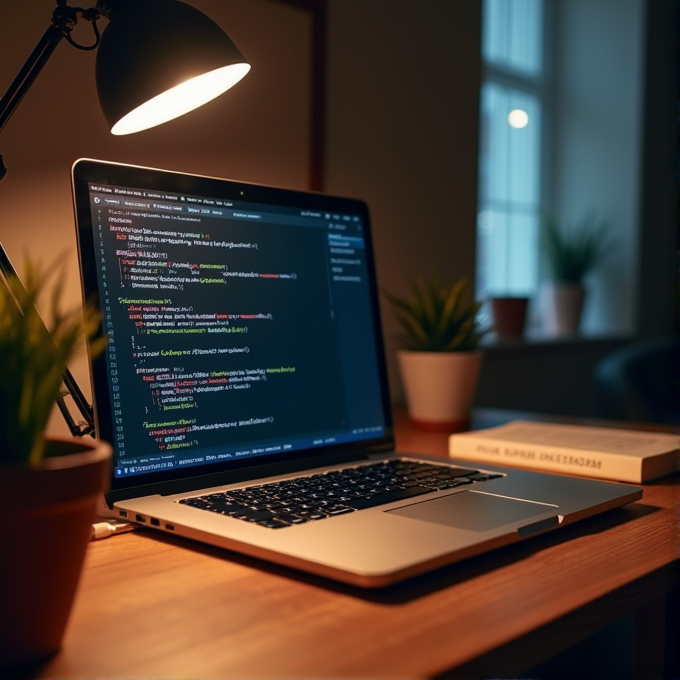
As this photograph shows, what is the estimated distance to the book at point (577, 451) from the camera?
975 millimetres

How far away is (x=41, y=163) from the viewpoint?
978mm

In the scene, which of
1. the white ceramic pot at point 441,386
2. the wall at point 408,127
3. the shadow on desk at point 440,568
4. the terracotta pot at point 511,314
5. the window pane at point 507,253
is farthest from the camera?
the window pane at point 507,253

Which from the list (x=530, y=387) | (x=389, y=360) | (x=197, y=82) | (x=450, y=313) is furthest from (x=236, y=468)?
(x=530, y=387)

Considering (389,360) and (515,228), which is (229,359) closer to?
(389,360)

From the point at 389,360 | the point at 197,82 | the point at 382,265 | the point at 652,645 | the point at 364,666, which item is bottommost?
the point at 652,645

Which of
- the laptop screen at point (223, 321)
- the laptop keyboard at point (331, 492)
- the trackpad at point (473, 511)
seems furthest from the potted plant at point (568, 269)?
the trackpad at point (473, 511)

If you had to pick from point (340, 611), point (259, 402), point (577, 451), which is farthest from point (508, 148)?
point (340, 611)

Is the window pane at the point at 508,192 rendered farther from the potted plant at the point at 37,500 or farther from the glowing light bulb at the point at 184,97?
the potted plant at the point at 37,500

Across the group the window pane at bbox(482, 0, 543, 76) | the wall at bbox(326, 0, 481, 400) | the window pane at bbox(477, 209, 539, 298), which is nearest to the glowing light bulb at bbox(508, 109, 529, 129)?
the window pane at bbox(482, 0, 543, 76)

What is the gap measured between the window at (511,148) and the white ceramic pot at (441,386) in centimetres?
126

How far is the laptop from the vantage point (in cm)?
67

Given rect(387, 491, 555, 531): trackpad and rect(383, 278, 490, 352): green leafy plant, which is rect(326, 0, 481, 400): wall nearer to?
rect(383, 278, 490, 352): green leafy plant

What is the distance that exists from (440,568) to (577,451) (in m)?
0.44

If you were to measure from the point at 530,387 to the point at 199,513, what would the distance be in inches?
70.2
